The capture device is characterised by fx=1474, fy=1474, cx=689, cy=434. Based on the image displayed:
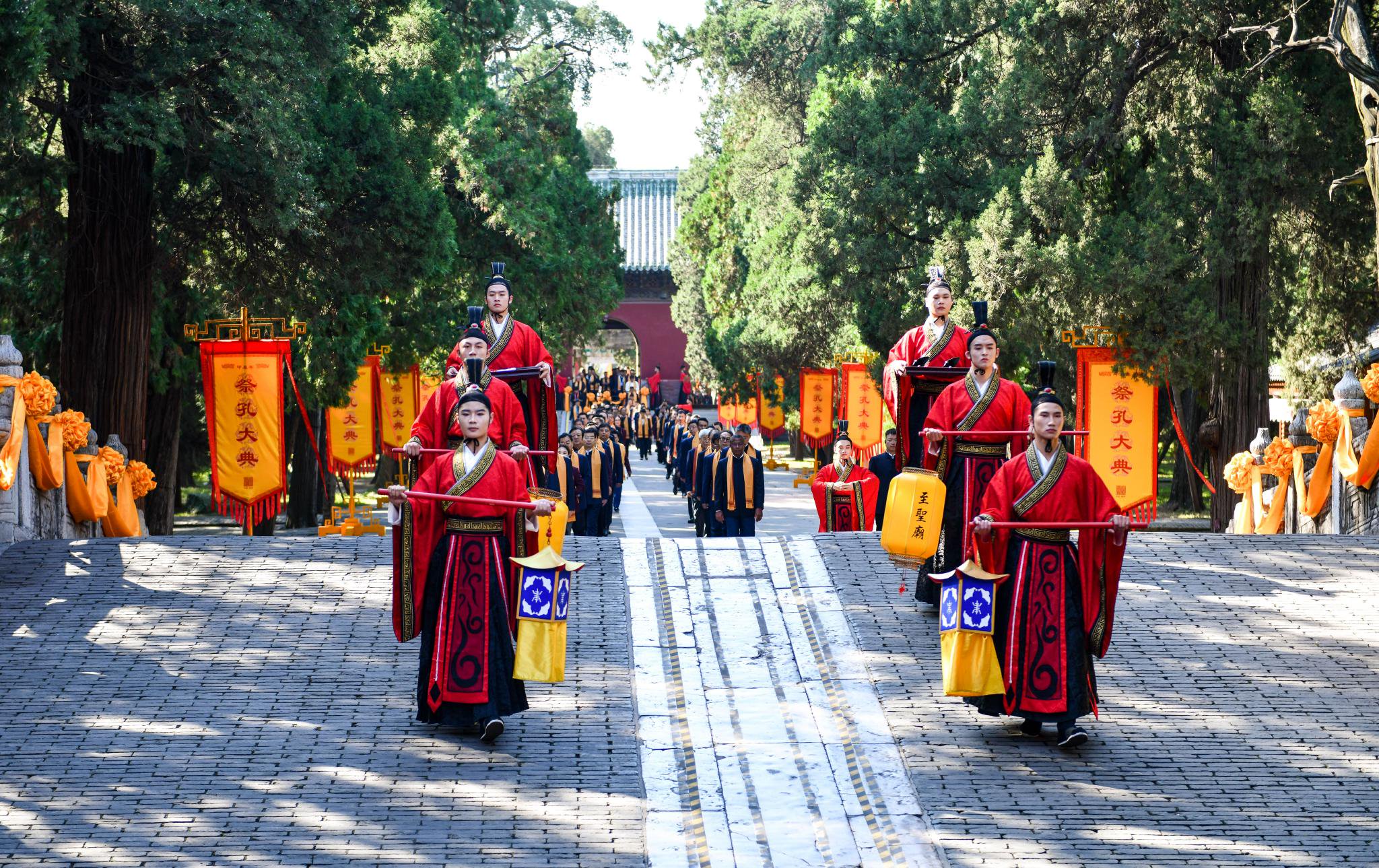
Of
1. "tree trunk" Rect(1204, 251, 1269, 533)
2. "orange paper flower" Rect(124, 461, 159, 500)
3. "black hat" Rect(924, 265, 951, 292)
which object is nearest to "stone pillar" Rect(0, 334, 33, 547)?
"orange paper flower" Rect(124, 461, 159, 500)

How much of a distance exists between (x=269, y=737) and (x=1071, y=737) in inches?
149

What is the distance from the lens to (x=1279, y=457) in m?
12.8

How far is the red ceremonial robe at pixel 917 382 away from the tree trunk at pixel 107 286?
8.23 metres

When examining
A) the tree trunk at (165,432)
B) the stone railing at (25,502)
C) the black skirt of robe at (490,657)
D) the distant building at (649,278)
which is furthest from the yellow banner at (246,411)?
the distant building at (649,278)

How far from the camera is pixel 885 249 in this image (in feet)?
61.1

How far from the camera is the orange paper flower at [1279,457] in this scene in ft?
41.8

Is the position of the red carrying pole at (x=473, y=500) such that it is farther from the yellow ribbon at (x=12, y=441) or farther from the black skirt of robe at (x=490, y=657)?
the yellow ribbon at (x=12, y=441)

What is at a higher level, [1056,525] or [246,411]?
[246,411]

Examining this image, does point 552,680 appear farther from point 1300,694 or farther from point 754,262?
point 754,262

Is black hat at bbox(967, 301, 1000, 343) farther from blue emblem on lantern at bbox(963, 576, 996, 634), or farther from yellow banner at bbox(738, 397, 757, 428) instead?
yellow banner at bbox(738, 397, 757, 428)

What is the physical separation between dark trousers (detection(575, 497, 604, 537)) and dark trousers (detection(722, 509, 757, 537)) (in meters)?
1.95

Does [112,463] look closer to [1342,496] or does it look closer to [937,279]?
[937,279]

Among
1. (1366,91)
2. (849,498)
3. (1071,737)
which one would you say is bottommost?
(1071,737)

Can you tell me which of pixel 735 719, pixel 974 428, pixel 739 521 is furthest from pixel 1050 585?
pixel 739 521
